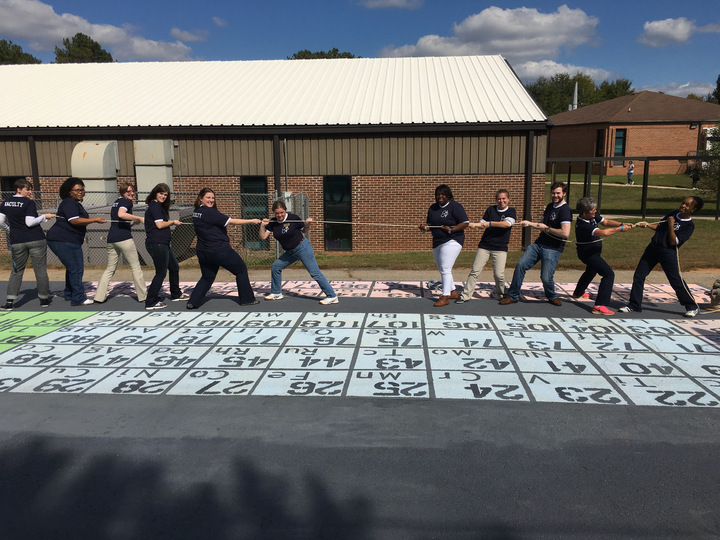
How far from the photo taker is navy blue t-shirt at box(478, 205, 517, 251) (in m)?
8.73

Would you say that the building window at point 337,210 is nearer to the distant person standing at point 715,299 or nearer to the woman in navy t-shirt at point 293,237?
the woman in navy t-shirt at point 293,237

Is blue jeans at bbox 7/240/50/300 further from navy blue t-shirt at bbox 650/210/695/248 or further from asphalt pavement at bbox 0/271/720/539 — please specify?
navy blue t-shirt at bbox 650/210/695/248

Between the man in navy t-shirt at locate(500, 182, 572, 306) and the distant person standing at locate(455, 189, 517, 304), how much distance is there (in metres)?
0.22

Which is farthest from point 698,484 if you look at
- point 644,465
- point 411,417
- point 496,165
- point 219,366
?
point 496,165

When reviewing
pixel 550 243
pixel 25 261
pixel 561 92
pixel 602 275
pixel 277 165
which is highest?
pixel 561 92

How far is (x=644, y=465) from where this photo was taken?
419cm

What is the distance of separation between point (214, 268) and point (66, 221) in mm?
2337

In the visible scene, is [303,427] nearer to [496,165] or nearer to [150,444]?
[150,444]

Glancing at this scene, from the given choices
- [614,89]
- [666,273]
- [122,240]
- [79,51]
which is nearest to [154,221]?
[122,240]

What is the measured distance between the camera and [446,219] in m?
8.69

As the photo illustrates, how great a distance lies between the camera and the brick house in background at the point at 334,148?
53.9 feet

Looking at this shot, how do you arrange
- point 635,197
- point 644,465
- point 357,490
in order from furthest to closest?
point 635,197 < point 644,465 < point 357,490

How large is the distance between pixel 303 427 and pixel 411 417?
94 cm

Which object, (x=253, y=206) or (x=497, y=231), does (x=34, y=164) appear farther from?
(x=497, y=231)
